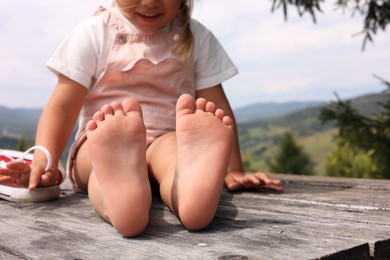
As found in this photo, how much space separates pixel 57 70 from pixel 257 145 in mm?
81306

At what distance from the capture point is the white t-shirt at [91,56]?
191 cm

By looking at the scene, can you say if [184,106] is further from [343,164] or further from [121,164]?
[343,164]

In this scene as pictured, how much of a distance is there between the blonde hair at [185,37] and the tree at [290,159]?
12405 mm

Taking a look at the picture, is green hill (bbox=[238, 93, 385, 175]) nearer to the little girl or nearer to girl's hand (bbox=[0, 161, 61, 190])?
the little girl

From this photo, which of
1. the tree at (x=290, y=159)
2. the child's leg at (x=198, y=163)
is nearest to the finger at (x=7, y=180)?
the child's leg at (x=198, y=163)

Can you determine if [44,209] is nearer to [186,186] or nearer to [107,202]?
[107,202]

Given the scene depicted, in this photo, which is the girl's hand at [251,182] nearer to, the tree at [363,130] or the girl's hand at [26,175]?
the girl's hand at [26,175]

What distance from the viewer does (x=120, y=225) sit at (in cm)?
118

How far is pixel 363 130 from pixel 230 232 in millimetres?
2439

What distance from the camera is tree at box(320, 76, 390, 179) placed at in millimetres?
3354

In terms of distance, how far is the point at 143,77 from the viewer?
193 cm

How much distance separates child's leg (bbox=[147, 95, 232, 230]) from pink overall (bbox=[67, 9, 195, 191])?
514mm

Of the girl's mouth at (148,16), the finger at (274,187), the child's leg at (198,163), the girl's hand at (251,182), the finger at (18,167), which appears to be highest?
the girl's mouth at (148,16)

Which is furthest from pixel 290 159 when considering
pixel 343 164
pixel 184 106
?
pixel 184 106
